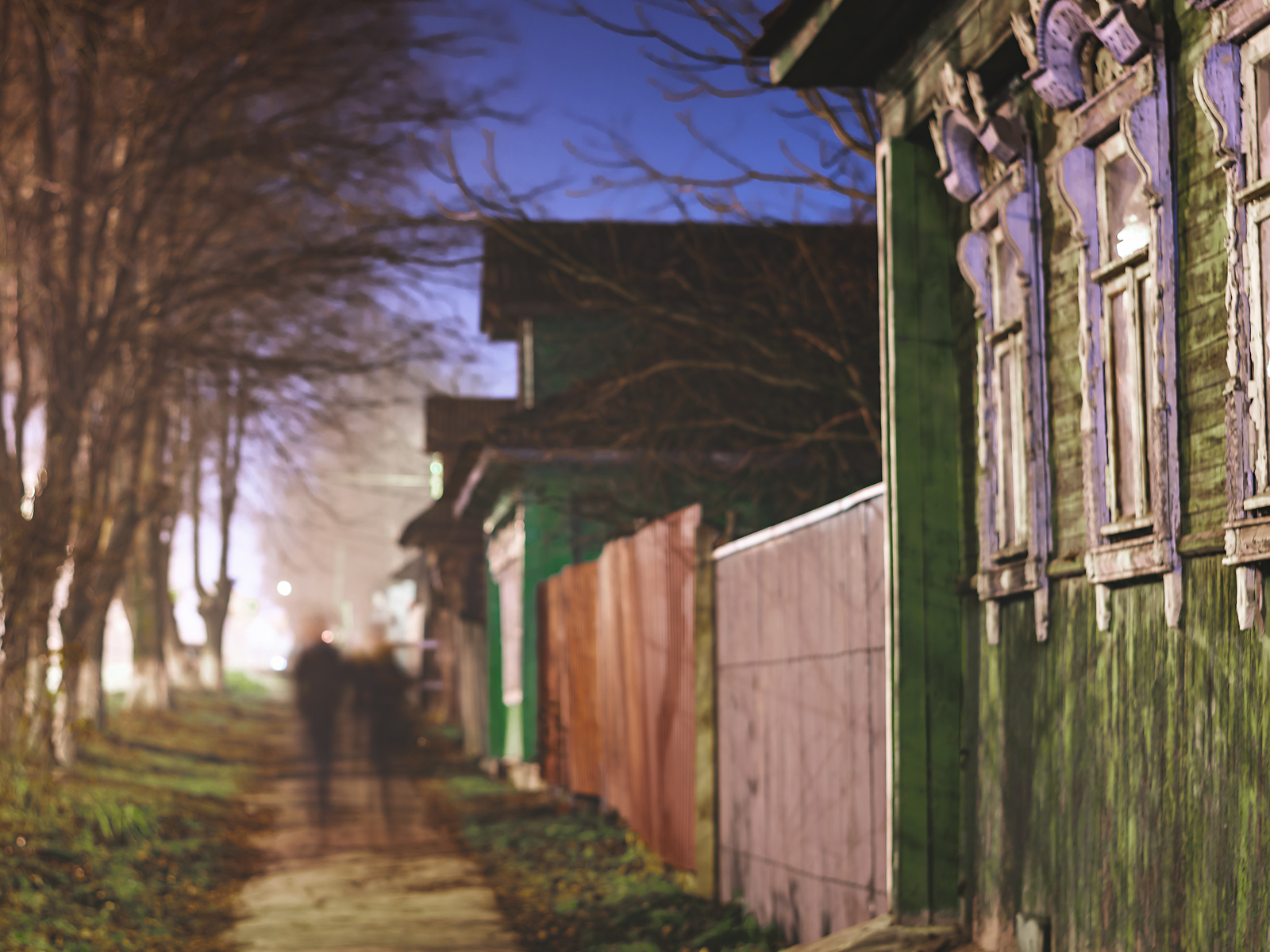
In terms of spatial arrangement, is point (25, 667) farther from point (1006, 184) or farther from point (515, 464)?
point (1006, 184)

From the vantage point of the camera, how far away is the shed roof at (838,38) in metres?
5.41

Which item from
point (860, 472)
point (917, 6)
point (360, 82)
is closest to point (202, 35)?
point (360, 82)

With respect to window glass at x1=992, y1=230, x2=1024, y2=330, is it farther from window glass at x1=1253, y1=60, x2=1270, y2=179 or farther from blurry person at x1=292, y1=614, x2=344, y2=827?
blurry person at x1=292, y1=614, x2=344, y2=827

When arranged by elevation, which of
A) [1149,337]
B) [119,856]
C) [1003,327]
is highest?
[1003,327]

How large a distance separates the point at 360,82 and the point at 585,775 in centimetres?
668

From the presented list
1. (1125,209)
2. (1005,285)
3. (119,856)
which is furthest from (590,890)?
(1125,209)

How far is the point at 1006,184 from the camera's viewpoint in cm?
493

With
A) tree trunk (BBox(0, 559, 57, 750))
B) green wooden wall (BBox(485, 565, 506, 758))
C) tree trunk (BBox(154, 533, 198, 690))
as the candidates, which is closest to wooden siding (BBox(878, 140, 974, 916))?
tree trunk (BBox(0, 559, 57, 750))

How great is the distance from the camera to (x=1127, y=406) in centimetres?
418

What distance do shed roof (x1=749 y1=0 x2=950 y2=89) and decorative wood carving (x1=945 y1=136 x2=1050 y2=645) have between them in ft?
2.56

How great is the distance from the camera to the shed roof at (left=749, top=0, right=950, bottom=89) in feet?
17.7

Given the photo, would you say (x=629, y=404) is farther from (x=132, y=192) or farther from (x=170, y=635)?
(x=170, y=635)

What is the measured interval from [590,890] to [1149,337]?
7032 mm

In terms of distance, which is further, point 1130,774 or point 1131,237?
point 1131,237
